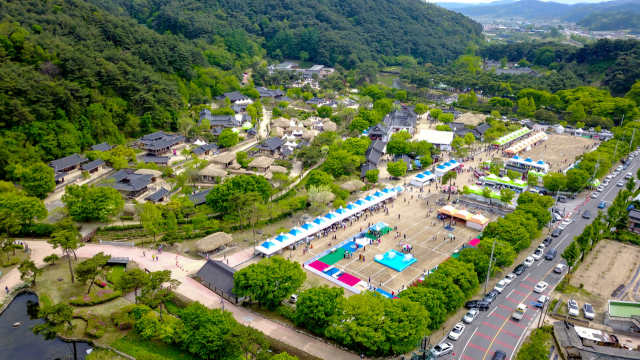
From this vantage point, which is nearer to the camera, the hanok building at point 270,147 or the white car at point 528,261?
the white car at point 528,261

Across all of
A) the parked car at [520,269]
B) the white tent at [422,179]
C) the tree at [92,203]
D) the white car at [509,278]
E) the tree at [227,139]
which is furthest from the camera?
the tree at [227,139]

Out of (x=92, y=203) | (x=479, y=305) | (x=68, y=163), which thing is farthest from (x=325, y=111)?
(x=479, y=305)

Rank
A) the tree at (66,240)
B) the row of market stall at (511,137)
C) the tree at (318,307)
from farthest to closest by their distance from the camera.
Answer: the row of market stall at (511,137)
the tree at (66,240)
the tree at (318,307)

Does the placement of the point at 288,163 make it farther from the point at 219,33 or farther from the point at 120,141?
the point at 219,33

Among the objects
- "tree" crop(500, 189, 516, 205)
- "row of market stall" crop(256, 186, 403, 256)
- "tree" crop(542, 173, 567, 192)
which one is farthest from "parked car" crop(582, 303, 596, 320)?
"tree" crop(542, 173, 567, 192)

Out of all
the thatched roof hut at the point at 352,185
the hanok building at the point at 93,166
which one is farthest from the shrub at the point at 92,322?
the thatched roof hut at the point at 352,185

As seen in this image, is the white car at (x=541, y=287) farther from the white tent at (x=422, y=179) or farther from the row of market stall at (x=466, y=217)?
the white tent at (x=422, y=179)
